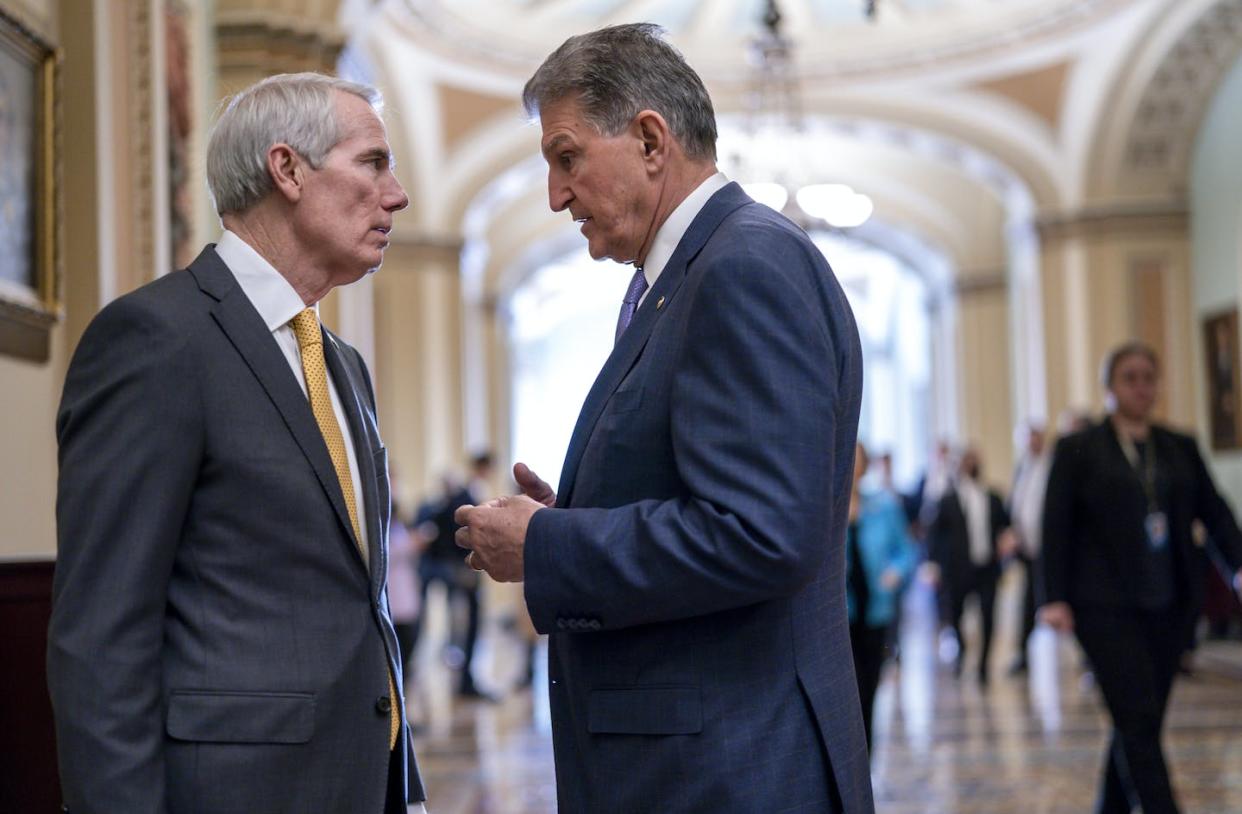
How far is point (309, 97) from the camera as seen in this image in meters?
2.25

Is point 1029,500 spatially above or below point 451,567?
above

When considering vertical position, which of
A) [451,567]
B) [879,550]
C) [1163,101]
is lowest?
[451,567]

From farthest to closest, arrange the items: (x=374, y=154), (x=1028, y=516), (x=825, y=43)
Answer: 1. (x=825, y=43)
2. (x=1028, y=516)
3. (x=374, y=154)

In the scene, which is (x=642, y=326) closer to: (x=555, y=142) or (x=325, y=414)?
(x=555, y=142)

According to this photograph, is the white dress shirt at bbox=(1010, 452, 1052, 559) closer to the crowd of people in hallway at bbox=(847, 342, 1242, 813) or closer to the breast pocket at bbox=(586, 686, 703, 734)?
the crowd of people in hallway at bbox=(847, 342, 1242, 813)

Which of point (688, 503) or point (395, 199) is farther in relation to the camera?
point (395, 199)

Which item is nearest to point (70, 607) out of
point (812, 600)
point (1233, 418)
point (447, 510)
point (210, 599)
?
point (210, 599)

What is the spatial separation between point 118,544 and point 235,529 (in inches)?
6.1

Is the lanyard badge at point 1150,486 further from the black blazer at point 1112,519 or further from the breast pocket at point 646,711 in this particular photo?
the breast pocket at point 646,711

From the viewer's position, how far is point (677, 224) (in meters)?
2.15

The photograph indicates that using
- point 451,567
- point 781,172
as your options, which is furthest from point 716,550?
point 781,172

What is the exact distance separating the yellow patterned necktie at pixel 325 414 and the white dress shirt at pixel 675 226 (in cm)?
47

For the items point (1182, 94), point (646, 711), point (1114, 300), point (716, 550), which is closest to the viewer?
point (716, 550)

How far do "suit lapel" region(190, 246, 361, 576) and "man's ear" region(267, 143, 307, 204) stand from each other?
15 centimetres
